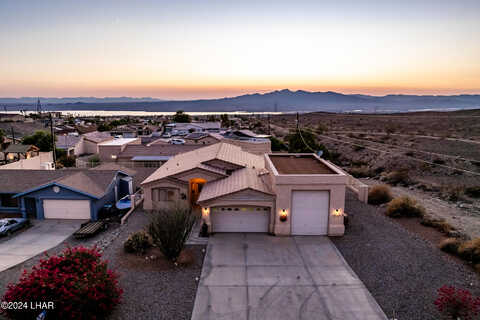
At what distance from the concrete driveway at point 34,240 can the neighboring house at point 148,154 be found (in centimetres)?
1550

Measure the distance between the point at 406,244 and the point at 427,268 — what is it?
252 cm

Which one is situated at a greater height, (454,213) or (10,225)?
(10,225)

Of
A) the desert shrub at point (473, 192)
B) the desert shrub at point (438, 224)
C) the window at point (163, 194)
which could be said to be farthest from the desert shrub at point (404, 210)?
the window at point (163, 194)

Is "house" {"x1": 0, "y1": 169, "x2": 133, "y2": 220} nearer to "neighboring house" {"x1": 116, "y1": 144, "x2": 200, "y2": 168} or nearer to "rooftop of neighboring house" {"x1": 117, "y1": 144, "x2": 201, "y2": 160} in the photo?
"neighboring house" {"x1": 116, "y1": 144, "x2": 200, "y2": 168}

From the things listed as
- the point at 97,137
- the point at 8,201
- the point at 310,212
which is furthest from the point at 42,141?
the point at 310,212

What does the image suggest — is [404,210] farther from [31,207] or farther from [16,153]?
[16,153]

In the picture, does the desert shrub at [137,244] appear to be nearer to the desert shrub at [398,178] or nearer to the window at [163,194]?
the window at [163,194]

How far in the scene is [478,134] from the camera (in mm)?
54688

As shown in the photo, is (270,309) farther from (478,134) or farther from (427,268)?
(478,134)

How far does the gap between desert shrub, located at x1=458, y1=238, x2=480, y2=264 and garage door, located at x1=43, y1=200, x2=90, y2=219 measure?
2290 cm

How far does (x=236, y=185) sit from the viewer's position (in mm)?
17922

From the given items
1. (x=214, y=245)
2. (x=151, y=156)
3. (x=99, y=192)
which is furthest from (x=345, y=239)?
(x=151, y=156)

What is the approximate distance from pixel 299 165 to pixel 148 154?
2290 cm

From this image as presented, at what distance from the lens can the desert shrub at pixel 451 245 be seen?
48.8 feet
